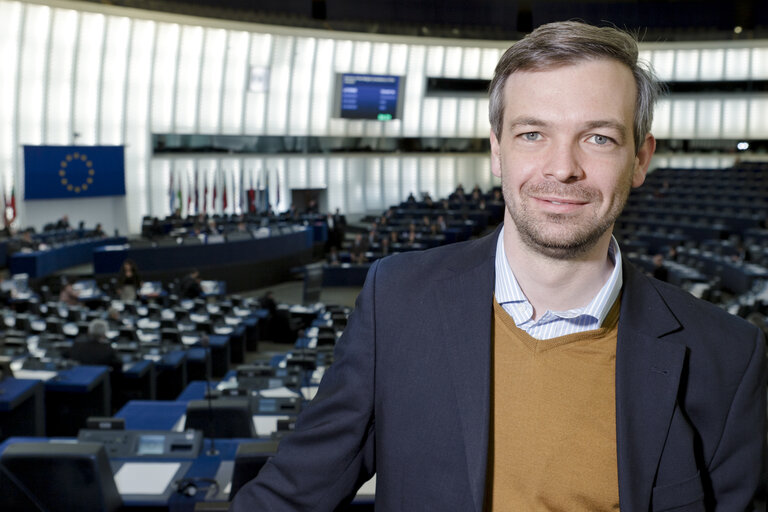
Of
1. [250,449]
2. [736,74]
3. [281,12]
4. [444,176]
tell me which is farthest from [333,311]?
[736,74]

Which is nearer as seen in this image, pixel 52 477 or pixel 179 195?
pixel 52 477

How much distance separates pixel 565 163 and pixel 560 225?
10 cm

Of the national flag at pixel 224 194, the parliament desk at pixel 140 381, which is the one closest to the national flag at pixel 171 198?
the national flag at pixel 224 194

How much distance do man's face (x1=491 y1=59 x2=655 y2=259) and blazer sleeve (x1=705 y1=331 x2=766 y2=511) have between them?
1.20 ft

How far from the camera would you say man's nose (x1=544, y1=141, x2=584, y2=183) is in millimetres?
1255

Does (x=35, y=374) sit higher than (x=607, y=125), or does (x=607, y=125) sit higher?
(x=607, y=125)

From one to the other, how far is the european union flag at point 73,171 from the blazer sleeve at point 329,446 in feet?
69.4

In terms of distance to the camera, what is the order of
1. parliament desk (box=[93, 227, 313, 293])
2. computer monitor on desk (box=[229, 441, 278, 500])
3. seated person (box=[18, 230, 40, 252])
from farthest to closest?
parliament desk (box=[93, 227, 313, 293]), seated person (box=[18, 230, 40, 252]), computer monitor on desk (box=[229, 441, 278, 500])

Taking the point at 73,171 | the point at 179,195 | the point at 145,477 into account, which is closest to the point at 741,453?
the point at 145,477

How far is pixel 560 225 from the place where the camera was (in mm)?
1279

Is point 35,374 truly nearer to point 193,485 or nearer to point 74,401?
point 74,401

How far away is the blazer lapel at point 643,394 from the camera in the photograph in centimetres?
126

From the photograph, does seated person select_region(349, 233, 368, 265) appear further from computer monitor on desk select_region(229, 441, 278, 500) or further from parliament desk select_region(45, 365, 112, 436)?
computer monitor on desk select_region(229, 441, 278, 500)

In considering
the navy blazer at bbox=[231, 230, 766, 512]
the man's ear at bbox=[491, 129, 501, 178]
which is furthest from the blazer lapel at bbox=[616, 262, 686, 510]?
the man's ear at bbox=[491, 129, 501, 178]
